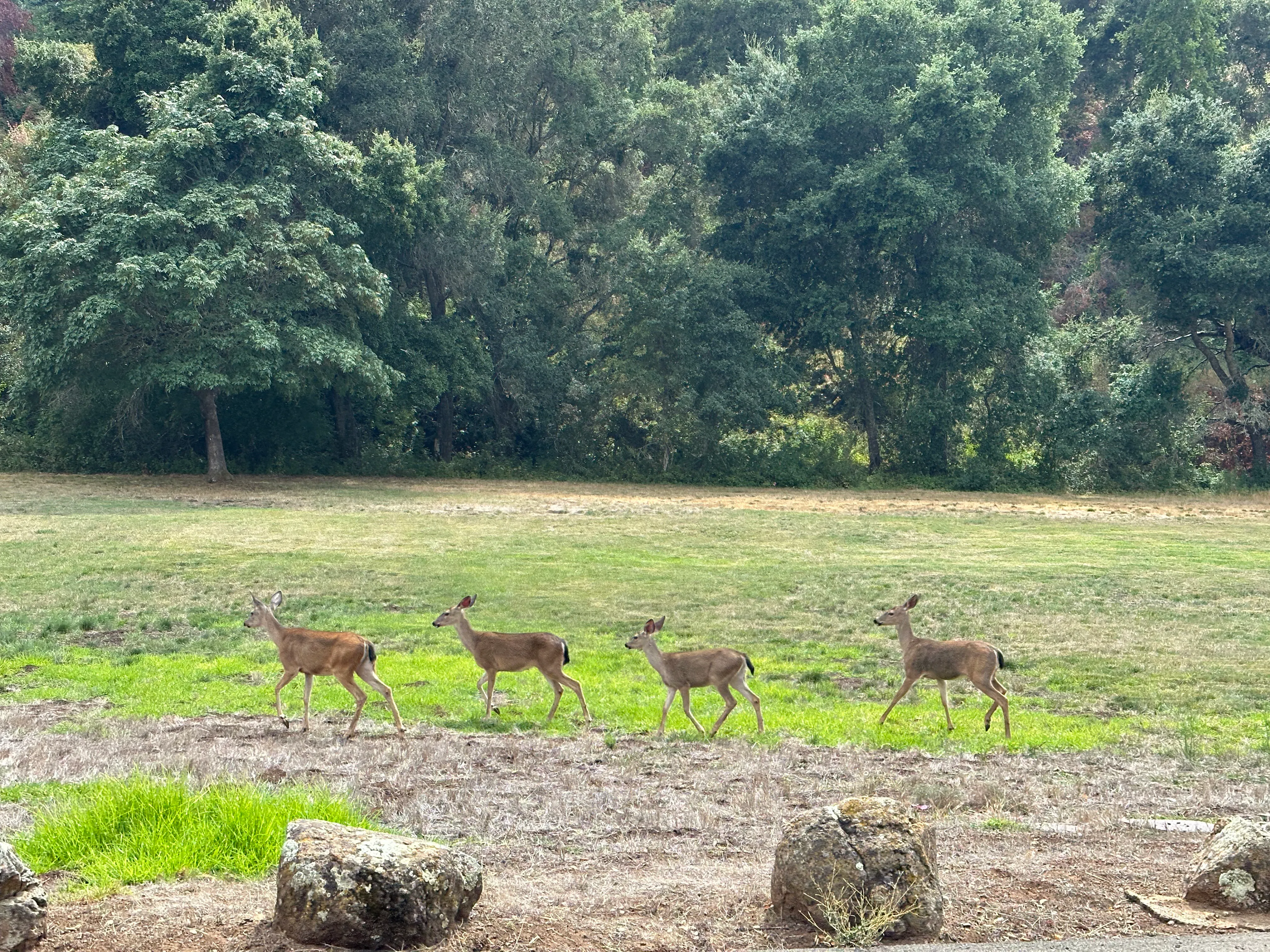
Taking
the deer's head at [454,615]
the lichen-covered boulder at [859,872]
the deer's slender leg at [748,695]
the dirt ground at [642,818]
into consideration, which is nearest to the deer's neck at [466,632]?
the deer's head at [454,615]

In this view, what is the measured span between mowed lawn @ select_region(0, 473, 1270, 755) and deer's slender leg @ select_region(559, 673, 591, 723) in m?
0.17

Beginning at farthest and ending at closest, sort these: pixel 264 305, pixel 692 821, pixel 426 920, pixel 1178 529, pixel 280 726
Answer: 1. pixel 264 305
2. pixel 1178 529
3. pixel 280 726
4. pixel 692 821
5. pixel 426 920

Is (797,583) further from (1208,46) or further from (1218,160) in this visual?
(1208,46)

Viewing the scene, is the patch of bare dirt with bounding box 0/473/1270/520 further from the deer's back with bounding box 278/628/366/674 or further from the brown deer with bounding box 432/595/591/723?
the deer's back with bounding box 278/628/366/674

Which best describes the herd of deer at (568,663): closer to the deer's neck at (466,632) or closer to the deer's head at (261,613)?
the deer's neck at (466,632)

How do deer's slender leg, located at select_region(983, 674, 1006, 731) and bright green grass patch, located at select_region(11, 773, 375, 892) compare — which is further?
deer's slender leg, located at select_region(983, 674, 1006, 731)

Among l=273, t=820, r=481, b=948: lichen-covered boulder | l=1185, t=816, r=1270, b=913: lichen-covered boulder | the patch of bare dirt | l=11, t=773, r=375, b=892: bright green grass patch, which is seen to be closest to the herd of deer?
l=11, t=773, r=375, b=892: bright green grass patch

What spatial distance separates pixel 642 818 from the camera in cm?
822

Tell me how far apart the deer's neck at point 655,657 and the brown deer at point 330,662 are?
2137 mm

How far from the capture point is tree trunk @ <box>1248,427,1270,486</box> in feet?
132

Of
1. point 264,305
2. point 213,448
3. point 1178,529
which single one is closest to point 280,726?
point 1178,529

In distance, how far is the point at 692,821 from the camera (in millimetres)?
8195

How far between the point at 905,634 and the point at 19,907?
8.30 metres

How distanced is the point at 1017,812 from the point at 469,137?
1423 inches
